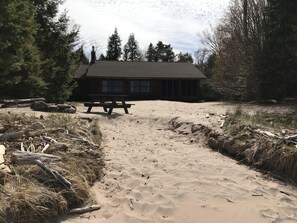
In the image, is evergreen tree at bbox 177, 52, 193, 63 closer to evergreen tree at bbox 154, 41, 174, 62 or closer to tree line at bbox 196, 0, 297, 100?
evergreen tree at bbox 154, 41, 174, 62

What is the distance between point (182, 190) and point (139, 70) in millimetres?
31405

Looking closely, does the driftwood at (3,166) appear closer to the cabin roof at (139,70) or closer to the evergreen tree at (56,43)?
the evergreen tree at (56,43)

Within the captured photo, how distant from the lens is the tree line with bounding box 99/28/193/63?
2847 inches

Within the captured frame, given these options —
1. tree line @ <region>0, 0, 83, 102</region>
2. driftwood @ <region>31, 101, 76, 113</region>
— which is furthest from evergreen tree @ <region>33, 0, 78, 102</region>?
driftwood @ <region>31, 101, 76, 113</region>

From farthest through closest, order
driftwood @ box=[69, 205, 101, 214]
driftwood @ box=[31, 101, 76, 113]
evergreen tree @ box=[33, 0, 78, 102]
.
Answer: evergreen tree @ box=[33, 0, 78, 102], driftwood @ box=[31, 101, 76, 113], driftwood @ box=[69, 205, 101, 214]

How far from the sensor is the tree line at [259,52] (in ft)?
77.1

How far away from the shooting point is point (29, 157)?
6.39 metres

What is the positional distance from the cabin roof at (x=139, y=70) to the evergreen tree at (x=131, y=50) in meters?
37.9

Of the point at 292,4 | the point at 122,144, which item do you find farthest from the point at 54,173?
the point at 292,4

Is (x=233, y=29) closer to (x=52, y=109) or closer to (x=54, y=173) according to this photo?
(x=52, y=109)

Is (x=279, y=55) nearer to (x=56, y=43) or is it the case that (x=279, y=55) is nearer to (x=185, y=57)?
(x=56, y=43)

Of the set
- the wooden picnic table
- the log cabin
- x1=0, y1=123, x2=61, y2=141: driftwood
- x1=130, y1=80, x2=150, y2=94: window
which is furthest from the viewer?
x1=130, y1=80, x2=150, y2=94: window

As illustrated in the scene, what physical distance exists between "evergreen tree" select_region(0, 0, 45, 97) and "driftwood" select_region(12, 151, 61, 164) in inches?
515

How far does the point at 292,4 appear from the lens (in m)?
22.9
